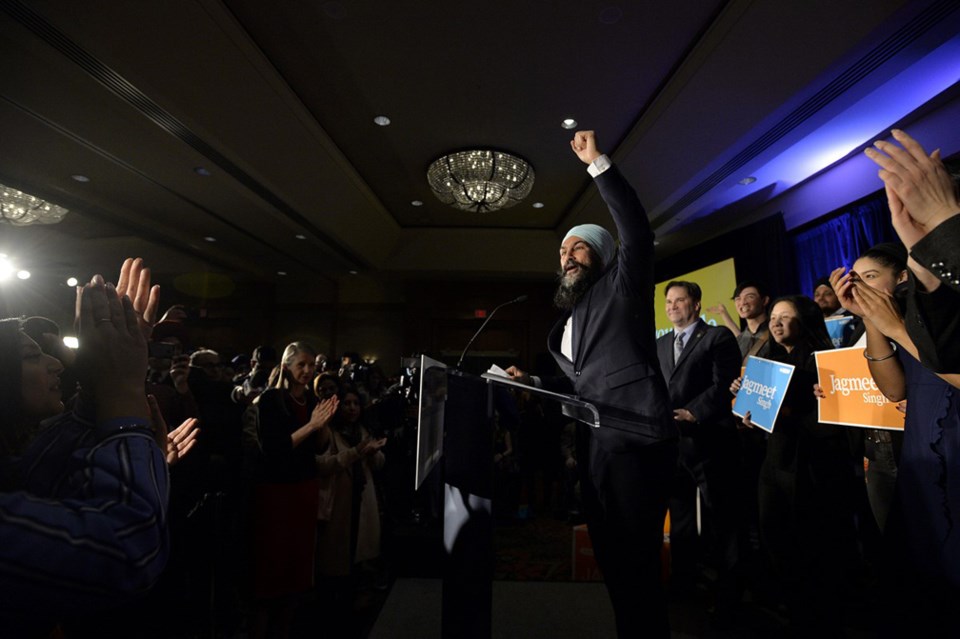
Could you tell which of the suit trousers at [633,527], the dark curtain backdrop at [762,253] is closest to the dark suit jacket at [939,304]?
the suit trousers at [633,527]

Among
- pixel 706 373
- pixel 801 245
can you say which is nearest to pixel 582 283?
pixel 706 373

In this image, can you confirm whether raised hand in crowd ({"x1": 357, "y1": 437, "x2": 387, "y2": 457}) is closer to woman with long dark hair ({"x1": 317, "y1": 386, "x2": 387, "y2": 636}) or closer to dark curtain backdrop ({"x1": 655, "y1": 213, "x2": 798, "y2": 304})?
woman with long dark hair ({"x1": 317, "y1": 386, "x2": 387, "y2": 636})

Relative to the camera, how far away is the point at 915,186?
0.72 meters

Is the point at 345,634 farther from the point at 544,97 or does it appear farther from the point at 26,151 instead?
the point at 26,151

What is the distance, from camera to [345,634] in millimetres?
2191

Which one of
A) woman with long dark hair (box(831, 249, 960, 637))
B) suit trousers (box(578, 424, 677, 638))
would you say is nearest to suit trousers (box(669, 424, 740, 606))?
suit trousers (box(578, 424, 677, 638))

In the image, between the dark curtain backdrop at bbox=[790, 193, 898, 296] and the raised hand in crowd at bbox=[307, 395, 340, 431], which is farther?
the dark curtain backdrop at bbox=[790, 193, 898, 296]

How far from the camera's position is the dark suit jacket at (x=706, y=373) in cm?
243

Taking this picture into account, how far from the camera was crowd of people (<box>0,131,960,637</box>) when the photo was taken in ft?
2.08

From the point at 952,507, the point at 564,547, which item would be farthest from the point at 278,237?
the point at 952,507

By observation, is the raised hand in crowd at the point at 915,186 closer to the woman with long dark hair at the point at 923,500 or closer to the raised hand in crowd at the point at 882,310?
the woman with long dark hair at the point at 923,500

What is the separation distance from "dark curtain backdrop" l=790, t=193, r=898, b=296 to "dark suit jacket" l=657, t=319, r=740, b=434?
223 centimetres

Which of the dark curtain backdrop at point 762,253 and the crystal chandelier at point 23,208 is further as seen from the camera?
the dark curtain backdrop at point 762,253

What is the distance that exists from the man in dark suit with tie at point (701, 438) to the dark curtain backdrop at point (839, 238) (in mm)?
2252
